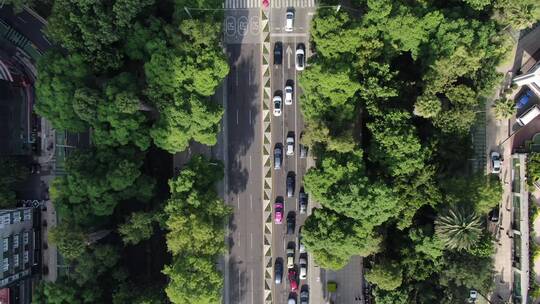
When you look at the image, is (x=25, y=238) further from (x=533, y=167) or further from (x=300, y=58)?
(x=533, y=167)

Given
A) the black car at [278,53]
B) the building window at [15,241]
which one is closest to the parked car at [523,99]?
the black car at [278,53]

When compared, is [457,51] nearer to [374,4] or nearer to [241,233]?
[374,4]

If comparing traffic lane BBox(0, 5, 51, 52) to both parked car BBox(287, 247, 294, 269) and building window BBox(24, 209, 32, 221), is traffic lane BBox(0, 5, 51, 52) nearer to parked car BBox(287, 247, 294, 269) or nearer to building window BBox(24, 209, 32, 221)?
building window BBox(24, 209, 32, 221)

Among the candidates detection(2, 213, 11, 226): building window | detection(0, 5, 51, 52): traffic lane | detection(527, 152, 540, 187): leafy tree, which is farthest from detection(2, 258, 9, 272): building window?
detection(527, 152, 540, 187): leafy tree

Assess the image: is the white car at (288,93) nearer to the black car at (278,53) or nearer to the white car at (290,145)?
the black car at (278,53)

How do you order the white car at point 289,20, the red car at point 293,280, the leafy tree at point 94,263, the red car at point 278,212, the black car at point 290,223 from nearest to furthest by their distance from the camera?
the leafy tree at point 94,263
the white car at point 289,20
the red car at point 278,212
the red car at point 293,280
the black car at point 290,223

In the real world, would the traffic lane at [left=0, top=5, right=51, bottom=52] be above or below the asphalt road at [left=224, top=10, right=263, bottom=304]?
above

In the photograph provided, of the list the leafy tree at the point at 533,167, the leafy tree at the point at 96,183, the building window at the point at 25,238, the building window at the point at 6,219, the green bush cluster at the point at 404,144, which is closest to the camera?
the leafy tree at the point at 96,183
